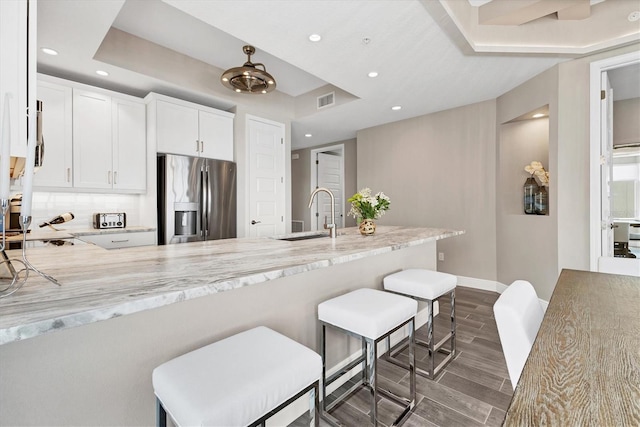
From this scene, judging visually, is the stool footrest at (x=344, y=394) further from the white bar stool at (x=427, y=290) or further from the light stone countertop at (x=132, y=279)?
the light stone countertop at (x=132, y=279)

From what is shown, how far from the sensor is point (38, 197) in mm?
2982

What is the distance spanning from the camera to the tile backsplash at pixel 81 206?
300cm

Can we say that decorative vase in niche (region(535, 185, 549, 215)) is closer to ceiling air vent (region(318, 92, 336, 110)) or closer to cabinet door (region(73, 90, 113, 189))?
ceiling air vent (region(318, 92, 336, 110))

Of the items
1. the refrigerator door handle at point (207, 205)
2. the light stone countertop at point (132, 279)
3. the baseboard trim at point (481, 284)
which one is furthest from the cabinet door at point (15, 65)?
the baseboard trim at point (481, 284)

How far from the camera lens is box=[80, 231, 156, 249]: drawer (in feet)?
9.47

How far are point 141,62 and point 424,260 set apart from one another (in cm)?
356

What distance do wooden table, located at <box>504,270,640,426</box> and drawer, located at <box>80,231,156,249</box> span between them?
3.45 m

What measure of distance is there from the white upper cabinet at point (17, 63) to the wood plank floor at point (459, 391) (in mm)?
1823

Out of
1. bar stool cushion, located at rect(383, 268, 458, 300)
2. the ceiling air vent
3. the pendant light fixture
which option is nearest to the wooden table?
bar stool cushion, located at rect(383, 268, 458, 300)

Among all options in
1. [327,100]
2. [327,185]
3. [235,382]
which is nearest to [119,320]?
[235,382]

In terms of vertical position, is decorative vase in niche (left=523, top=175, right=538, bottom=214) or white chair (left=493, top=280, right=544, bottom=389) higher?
decorative vase in niche (left=523, top=175, right=538, bottom=214)

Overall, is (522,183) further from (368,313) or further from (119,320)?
(119,320)

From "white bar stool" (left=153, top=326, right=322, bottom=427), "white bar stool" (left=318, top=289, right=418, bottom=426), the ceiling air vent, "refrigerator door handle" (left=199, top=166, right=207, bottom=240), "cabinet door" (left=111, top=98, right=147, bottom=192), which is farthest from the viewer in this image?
the ceiling air vent

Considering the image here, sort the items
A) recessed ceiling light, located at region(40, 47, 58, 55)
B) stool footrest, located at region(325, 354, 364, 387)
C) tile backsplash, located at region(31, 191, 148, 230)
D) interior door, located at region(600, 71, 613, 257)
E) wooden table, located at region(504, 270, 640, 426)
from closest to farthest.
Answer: wooden table, located at region(504, 270, 640, 426) → stool footrest, located at region(325, 354, 364, 387) → recessed ceiling light, located at region(40, 47, 58, 55) → interior door, located at region(600, 71, 613, 257) → tile backsplash, located at region(31, 191, 148, 230)
